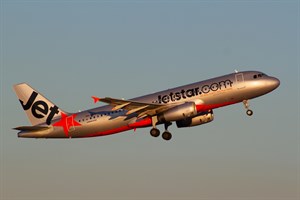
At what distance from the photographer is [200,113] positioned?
70250 mm

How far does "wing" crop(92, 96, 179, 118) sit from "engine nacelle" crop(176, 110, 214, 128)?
16.0 ft

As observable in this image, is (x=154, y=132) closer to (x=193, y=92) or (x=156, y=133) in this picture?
(x=156, y=133)

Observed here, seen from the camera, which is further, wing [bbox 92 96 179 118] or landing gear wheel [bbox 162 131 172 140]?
landing gear wheel [bbox 162 131 172 140]

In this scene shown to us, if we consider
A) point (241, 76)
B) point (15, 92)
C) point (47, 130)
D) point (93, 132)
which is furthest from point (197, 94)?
point (15, 92)

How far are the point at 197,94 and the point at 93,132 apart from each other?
11847 millimetres

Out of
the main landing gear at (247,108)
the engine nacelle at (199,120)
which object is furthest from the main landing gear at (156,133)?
the main landing gear at (247,108)

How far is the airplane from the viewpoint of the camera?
6538 centimetres

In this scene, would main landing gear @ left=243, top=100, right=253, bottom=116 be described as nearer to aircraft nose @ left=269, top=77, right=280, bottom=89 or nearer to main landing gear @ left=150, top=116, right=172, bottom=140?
aircraft nose @ left=269, top=77, right=280, bottom=89

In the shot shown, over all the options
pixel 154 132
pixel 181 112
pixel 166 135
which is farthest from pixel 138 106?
pixel 166 135

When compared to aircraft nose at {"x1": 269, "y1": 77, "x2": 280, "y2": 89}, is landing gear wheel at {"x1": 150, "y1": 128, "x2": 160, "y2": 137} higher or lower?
lower

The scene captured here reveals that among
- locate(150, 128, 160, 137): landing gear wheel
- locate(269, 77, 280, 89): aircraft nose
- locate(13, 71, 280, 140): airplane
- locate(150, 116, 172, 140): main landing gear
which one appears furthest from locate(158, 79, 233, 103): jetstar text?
locate(269, 77, 280, 89): aircraft nose

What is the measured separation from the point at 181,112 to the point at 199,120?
6380mm

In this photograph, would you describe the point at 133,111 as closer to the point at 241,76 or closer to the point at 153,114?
the point at 153,114

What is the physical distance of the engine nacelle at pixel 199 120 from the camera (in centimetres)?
7075
